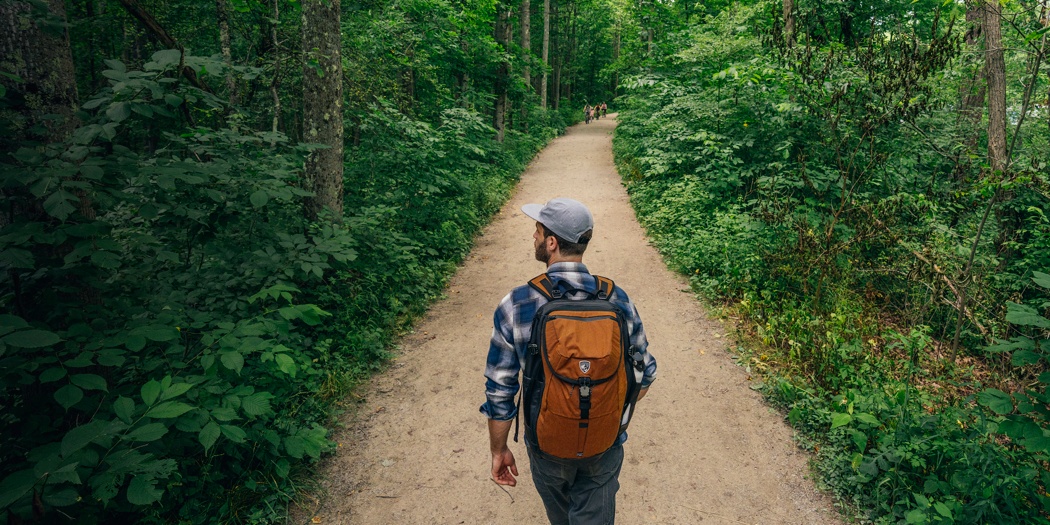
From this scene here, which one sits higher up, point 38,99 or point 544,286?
point 38,99

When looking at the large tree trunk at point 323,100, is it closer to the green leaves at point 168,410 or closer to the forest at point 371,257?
the forest at point 371,257

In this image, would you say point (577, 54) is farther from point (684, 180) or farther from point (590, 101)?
point (684, 180)

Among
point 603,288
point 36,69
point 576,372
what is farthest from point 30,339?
point 603,288

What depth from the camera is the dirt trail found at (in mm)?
3600

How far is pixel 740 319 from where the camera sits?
6293 millimetres

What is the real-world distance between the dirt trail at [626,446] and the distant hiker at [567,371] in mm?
1572

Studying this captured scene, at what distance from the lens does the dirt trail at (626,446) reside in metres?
3.60

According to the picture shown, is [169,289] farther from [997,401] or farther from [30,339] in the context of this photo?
[997,401]

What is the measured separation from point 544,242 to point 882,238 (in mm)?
5601

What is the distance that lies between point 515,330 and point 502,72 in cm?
1560

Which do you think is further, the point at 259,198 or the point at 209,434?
the point at 259,198

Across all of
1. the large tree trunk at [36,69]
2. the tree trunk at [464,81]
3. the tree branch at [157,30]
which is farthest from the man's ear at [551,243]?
the tree trunk at [464,81]

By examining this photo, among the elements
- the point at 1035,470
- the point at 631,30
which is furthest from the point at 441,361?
the point at 631,30

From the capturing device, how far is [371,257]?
6.64m
